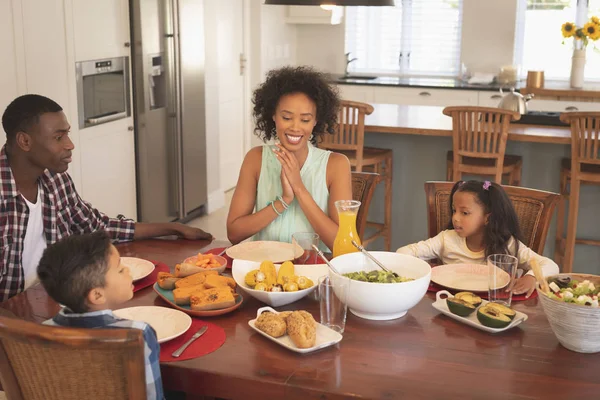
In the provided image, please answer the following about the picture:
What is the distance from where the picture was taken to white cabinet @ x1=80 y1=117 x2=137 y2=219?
13.2 ft

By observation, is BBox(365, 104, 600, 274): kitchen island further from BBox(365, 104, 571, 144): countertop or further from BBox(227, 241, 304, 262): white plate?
BBox(227, 241, 304, 262): white plate

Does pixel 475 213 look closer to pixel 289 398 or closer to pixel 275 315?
pixel 275 315

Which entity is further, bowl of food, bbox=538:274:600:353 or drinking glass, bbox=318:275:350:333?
drinking glass, bbox=318:275:350:333

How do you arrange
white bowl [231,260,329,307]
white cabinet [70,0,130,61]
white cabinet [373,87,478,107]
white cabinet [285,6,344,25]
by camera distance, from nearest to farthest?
white bowl [231,260,329,307]
white cabinet [70,0,130,61]
white cabinet [373,87,478,107]
white cabinet [285,6,344,25]

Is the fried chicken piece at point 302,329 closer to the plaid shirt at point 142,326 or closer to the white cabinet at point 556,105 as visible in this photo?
the plaid shirt at point 142,326

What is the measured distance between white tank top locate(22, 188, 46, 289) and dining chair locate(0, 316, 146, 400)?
0.86m

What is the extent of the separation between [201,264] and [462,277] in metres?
0.72

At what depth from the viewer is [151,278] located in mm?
2041

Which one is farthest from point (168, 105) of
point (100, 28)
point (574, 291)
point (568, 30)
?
point (574, 291)

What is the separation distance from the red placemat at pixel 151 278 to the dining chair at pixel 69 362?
575mm

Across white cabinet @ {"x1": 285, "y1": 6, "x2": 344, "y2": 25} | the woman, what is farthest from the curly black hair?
white cabinet @ {"x1": 285, "y1": 6, "x2": 344, "y2": 25}

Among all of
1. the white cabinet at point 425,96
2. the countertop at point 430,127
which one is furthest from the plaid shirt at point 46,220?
the white cabinet at point 425,96

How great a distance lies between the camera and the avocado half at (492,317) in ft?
5.57

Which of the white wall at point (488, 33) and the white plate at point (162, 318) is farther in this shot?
the white wall at point (488, 33)
